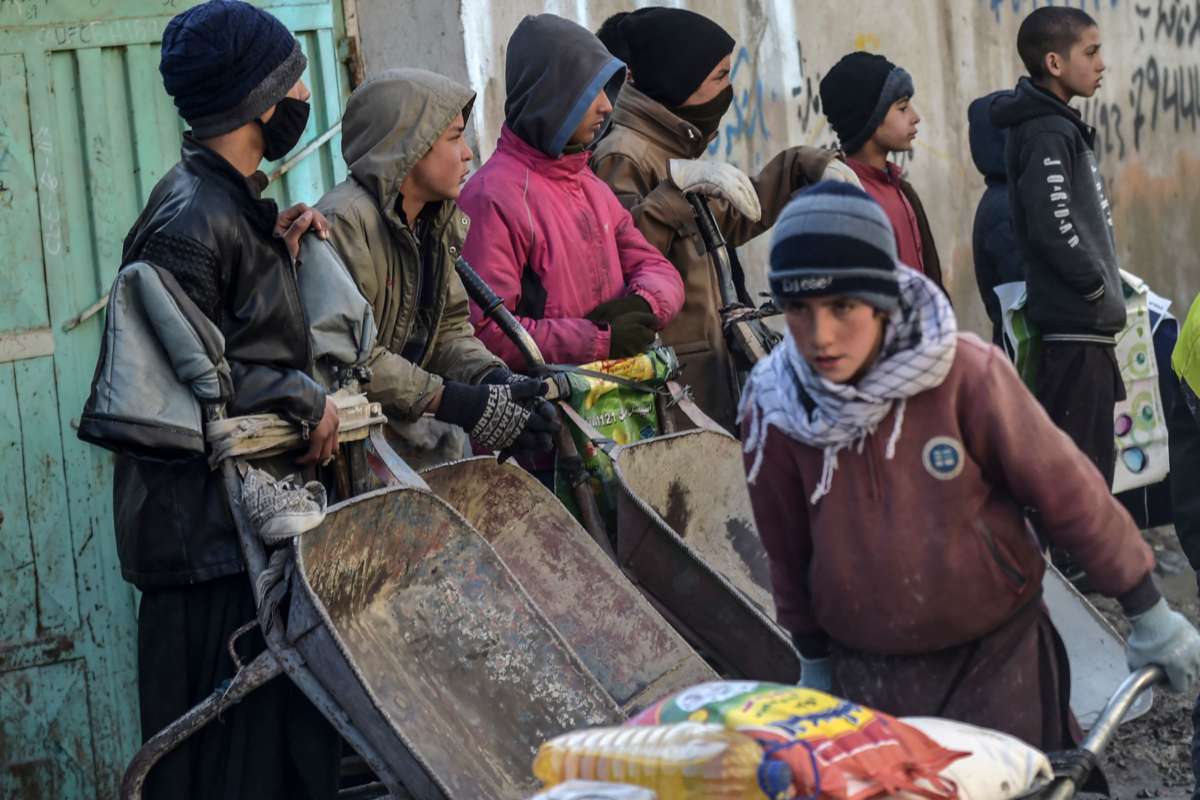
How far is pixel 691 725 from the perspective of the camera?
8.18ft

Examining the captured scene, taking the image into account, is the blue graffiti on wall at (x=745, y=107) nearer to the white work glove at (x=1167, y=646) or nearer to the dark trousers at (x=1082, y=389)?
the dark trousers at (x=1082, y=389)

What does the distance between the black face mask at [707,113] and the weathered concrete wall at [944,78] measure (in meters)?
0.72

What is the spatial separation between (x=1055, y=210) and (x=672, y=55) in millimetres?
1538

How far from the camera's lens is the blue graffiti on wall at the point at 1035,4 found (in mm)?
8594

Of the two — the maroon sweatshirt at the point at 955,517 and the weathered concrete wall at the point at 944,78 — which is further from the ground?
the weathered concrete wall at the point at 944,78

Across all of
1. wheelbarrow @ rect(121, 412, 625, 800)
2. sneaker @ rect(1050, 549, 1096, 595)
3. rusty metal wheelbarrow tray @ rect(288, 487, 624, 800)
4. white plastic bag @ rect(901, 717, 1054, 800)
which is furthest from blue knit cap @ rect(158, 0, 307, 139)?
sneaker @ rect(1050, 549, 1096, 595)

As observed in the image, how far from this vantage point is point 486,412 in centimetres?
469

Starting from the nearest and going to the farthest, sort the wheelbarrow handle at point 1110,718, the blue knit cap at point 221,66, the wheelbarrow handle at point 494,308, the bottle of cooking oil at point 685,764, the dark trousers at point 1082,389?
the bottle of cooking oil at point 685,764 < the wheelbarrow handle at point 1110,718 < the blue knit cap at point 221,66 < the wheelbarrow handle at point 494,308 < the dark trousers at point 1082,389

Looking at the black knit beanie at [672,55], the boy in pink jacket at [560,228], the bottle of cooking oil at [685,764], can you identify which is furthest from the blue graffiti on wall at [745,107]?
the bottle of cooking oil at [685,764]

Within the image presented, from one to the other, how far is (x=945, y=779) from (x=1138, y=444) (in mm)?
5161

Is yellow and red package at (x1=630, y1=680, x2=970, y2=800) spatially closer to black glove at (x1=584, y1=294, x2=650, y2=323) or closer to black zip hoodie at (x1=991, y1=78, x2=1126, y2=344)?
black glove at (x1=584, y1=294, x2=650, y2=323)

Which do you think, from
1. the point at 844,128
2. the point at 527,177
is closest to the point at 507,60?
the point at 527,177

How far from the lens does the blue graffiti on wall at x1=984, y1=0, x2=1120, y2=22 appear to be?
8.59 metres

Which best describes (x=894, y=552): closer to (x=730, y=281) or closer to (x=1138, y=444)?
(x=730, y=281)
